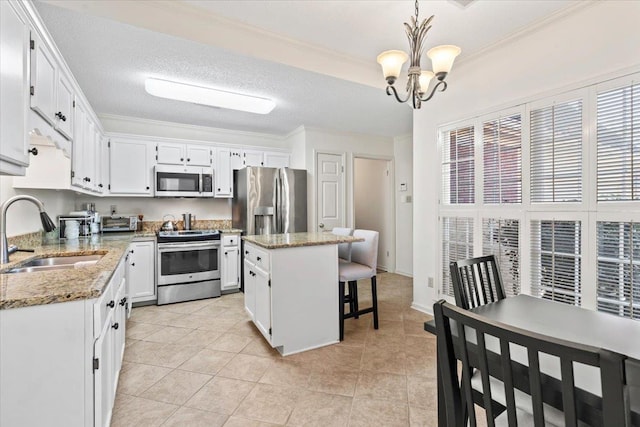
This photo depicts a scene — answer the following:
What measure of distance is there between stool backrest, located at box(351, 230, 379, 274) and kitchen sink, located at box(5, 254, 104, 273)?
218 centimetres

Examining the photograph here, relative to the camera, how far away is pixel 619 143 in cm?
191

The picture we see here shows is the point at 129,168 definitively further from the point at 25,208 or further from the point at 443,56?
the point at 443,56

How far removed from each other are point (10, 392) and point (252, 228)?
324 cm

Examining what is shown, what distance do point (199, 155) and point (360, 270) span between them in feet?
9.76

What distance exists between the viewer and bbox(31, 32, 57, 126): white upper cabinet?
62.8 inches

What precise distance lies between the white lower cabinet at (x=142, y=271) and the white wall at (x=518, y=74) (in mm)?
3212

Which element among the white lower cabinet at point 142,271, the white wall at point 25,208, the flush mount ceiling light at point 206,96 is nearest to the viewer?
the white wall at point 25,208

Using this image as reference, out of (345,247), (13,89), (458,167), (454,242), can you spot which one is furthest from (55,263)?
(458,167)

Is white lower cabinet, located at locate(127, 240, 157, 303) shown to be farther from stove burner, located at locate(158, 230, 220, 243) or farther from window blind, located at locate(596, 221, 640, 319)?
window blind, located at locate(596, 221, 640, 319)

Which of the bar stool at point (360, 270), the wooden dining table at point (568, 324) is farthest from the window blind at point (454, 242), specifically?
the wooden dining table at point (568, 324)

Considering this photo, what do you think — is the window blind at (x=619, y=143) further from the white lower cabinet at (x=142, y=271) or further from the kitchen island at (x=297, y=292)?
the white lower cabinet at (x=142, y=271)

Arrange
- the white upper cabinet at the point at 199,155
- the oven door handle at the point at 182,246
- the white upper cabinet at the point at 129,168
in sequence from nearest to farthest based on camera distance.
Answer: the oven door handle at the point at 182,246
the white upper cabinet at the point at 129,168
the white upper cabinet at the point at 199,155

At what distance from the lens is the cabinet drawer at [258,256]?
2.43m

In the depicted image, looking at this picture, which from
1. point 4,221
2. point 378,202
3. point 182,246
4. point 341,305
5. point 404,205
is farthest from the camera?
point 378,202
